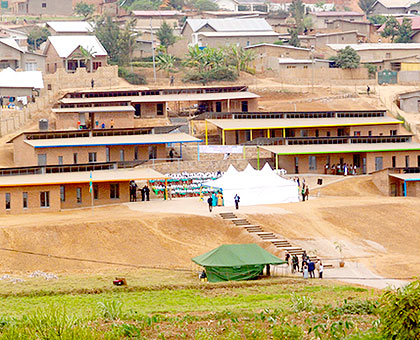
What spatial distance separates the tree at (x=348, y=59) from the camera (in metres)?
106

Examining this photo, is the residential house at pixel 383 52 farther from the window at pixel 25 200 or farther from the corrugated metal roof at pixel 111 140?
the window at pixel 25 200

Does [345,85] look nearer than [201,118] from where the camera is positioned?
No

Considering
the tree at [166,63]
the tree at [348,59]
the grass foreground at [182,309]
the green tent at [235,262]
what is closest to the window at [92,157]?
the grass foreground at [182,309]

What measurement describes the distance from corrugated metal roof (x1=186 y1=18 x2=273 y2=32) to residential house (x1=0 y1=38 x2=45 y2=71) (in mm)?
24298

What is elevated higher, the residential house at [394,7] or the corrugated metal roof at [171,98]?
the residential house at [394,7]

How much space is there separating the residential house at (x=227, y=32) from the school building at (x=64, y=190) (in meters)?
54.2

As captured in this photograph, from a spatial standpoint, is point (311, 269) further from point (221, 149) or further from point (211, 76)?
point (211, 76)

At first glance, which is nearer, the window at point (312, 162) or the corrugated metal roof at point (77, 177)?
the corrugated metal roof at point (77, 177)

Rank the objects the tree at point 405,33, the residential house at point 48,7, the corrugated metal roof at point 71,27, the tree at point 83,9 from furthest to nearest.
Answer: the residential house at point 48,7 → the tree at point 83,9 → the tree at point 405,33 → the corrugated metal roof at point 71,27

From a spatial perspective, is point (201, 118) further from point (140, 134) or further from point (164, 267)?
point (164, 267)

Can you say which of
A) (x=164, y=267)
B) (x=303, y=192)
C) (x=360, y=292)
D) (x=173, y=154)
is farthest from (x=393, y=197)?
(x=360, y=292)

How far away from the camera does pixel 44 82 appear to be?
3637 inches

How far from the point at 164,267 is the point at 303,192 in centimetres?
1751

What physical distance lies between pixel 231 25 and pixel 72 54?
28.5 meters
